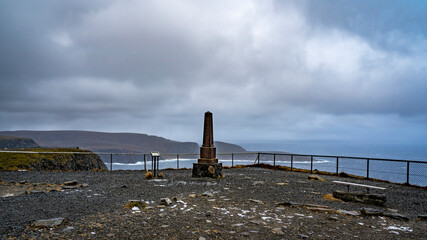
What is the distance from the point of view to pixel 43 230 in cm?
588

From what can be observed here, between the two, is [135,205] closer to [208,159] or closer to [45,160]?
[208,159]

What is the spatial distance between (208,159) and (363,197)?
8.11m

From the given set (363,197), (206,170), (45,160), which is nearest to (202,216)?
(363,197)

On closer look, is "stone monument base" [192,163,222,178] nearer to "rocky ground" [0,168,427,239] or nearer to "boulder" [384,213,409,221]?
"rocky ground" [0,168,427,239]

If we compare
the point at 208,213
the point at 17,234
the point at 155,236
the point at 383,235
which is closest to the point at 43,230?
the point at 17,234

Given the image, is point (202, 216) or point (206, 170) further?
point (206, 170)

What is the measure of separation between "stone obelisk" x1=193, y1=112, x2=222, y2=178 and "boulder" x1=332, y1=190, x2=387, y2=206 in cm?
676

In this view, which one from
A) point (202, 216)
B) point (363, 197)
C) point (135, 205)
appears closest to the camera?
point (202, 216)

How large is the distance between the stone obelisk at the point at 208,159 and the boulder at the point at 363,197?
6.76 meters

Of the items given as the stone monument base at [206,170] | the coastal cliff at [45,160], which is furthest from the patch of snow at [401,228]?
the stone monument base at [206,170]

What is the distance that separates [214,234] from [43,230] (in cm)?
347

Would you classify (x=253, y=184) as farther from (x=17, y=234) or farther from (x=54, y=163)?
(x=54, y=163)

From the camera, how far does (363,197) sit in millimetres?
9750

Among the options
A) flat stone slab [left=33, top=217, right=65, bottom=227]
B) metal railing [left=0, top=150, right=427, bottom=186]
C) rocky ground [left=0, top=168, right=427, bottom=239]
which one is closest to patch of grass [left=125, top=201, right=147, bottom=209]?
rocky ground [left=0, top=168, right=427, bottom=239]
